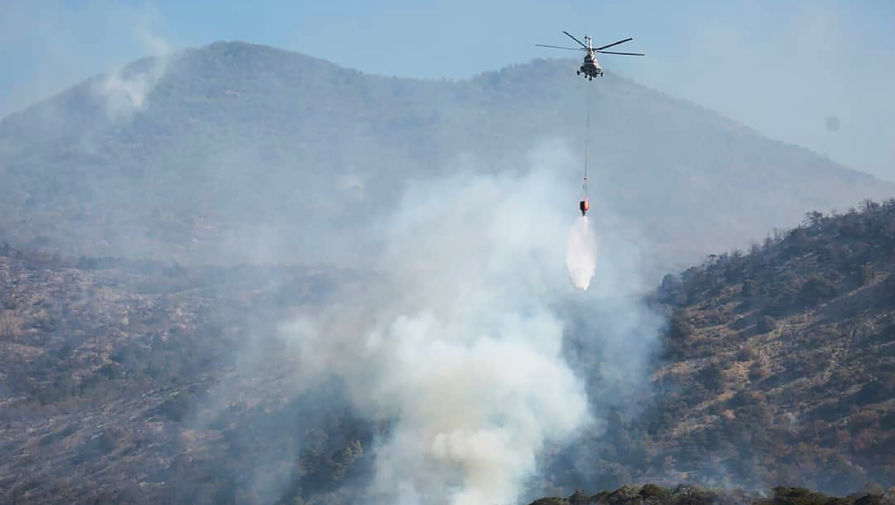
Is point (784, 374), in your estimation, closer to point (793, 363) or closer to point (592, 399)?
point (793, 363)

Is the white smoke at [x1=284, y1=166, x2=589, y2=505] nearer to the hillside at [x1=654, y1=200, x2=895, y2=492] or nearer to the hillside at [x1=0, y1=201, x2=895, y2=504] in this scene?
the hillside at [x1=0, y1=201, x2=895, y2=504]

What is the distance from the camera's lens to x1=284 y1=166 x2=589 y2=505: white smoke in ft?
232

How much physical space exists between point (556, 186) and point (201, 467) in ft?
361

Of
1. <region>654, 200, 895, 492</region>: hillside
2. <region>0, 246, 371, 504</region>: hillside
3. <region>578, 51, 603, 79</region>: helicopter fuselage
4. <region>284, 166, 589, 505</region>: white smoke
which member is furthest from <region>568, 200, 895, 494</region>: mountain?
<region>578, 51, 603, 79</region>: helicopter fuselage

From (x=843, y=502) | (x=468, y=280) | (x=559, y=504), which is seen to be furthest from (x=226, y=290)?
(x=843, y=502)

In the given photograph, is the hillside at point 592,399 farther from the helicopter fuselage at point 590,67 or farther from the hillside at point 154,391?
the helicopter fuselage at point 590,67

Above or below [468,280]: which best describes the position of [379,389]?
below

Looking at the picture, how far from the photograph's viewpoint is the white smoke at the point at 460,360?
2778 inches

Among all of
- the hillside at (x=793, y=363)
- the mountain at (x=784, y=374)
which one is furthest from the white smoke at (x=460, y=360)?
the hillside at (x=793, y=363)

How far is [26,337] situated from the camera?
356ft

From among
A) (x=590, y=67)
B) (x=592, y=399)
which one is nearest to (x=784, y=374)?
(x=592, y=399)

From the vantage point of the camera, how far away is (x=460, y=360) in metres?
79.7

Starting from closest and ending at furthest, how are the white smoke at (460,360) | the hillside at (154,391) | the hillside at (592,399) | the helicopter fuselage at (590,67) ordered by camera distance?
the helicopter fuselage at (590,67) < the hillside at (592,399) < the white smoke at (460,360) < the hillside at (154,391)

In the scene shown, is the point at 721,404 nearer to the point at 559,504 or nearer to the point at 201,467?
the point at 559,504
